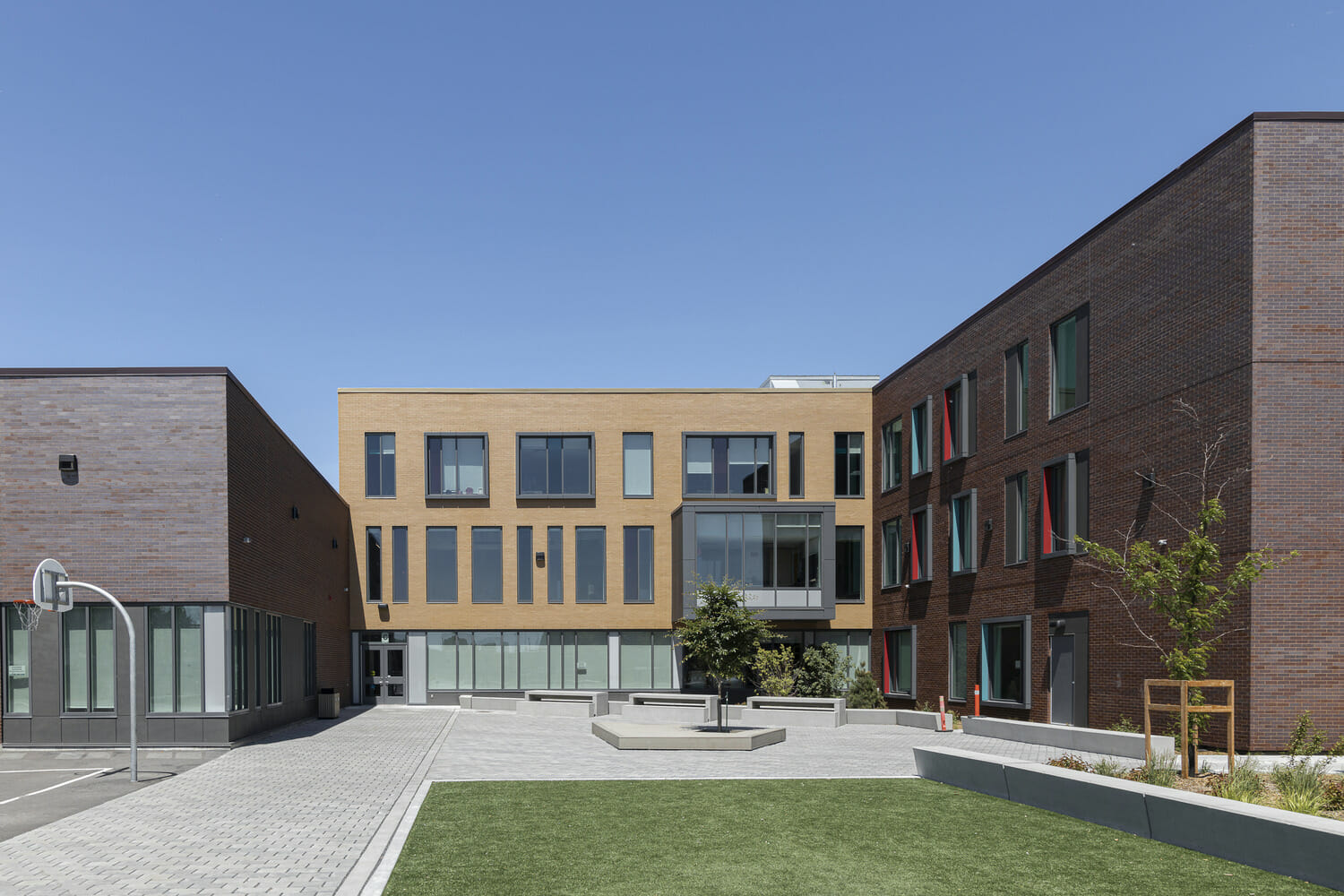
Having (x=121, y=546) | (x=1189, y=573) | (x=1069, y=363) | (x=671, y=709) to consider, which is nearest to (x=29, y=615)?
(x=121, y=546)

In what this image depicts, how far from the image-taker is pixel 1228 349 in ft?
69.0

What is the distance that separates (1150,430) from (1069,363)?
4.17 meters

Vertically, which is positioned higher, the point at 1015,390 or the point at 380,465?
the point at 1015,390

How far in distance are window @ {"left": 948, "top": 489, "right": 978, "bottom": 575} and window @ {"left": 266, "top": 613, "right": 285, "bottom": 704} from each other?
18.7 m

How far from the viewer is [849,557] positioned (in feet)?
136

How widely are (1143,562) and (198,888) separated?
43.8 ft

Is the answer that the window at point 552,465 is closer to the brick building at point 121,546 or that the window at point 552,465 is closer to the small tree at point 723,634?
the small tree at point 723,634

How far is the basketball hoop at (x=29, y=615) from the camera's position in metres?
22.3

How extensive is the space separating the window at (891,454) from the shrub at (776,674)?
6.92m

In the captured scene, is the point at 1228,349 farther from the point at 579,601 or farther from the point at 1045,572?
the point at 579,601

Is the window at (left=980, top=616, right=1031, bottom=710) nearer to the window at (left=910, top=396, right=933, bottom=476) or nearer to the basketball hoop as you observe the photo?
the window at (left=910, top=396, right=933, bottom=476)

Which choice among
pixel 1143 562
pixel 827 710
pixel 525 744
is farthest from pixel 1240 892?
pixel 827 710

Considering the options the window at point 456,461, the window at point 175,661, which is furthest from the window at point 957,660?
the window at point 175,661

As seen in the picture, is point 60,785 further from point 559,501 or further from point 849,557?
point 849,557
